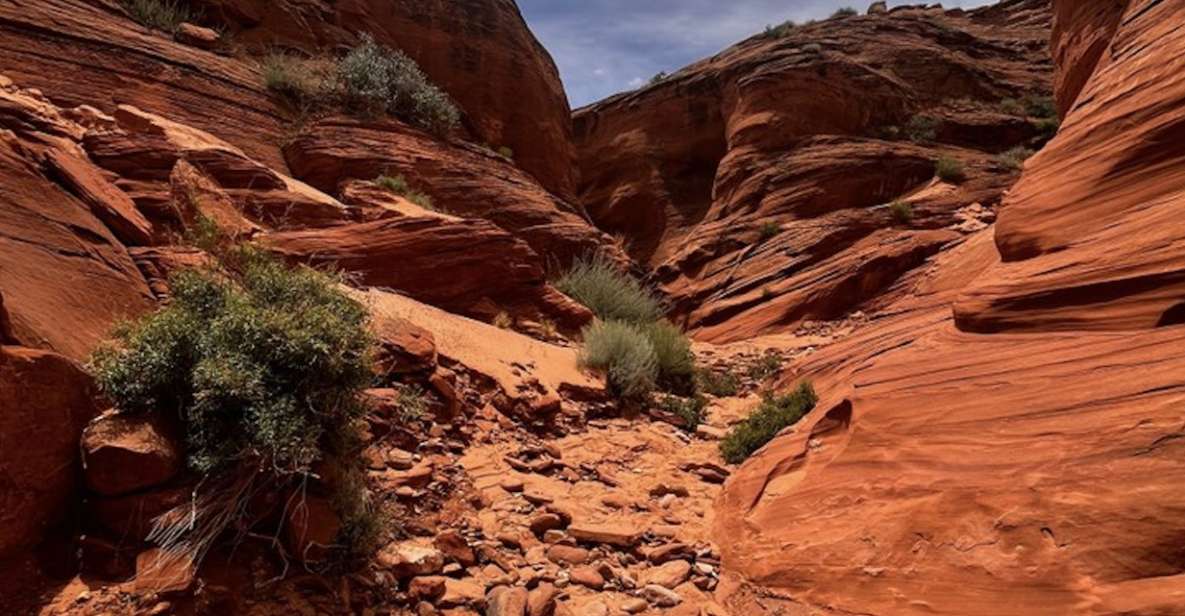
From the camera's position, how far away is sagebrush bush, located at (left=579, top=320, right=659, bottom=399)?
7641 millimetres

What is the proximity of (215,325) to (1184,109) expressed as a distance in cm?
634

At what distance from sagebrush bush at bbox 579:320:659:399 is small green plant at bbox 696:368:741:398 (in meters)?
0.91

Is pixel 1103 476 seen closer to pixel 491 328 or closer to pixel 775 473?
pixel 775 473

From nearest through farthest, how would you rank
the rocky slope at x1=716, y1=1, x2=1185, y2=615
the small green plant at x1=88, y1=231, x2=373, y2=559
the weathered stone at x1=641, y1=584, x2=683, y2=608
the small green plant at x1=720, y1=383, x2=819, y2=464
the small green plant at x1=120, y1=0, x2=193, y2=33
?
the rocky slope at x1=716, y1=1, x2=1185, y2=615 < the small green plant at x1=88, y1=231, x2=373, y2=559 < the weathered stone at x1=641, y1=584, x2=683, y2=608 < the small green plant at x1=720, y1=383, x2=819, y2=464 < the small green plant at x1=120, y1=0, x2=193, y2=33

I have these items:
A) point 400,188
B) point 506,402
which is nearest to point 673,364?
point 506,402

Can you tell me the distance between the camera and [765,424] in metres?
6.37

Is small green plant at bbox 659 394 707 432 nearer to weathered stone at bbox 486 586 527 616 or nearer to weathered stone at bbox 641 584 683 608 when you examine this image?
weathered stone at bbox 641 584 683 608

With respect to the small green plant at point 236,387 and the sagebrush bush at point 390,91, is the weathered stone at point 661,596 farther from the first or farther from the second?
the sagebrush bush at point 390,91

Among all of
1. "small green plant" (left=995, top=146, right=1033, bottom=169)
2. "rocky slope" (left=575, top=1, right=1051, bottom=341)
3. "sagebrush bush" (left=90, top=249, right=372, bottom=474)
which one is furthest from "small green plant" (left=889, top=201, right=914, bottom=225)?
"sagebrush bush" (left=90, top=249, right=372, bottom=474)

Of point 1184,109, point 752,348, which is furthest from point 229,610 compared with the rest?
point 752,348

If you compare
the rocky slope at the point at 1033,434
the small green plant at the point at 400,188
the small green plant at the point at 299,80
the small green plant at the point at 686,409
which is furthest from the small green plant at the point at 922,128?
the small green plant at the point at 299,80

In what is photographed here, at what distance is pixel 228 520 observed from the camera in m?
3.28

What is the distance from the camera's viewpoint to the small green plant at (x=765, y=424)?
6.25m

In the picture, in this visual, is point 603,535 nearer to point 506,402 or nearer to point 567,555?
point 567,555
